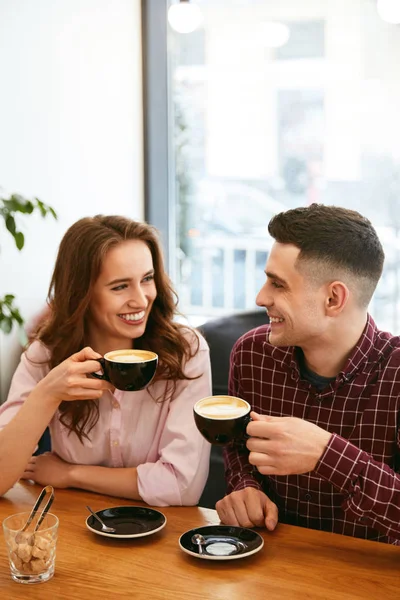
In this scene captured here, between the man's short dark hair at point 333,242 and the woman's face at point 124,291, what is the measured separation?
0.39 meters

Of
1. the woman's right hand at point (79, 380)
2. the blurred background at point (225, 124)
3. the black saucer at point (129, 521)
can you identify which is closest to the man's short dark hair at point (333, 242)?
the woman's right hand at point (79, 380)

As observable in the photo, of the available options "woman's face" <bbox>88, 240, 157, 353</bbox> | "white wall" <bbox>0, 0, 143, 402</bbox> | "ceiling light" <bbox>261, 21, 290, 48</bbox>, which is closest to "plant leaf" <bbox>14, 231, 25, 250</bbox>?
"woman's face" <bbox>88, 240, 157, 353</bbox>

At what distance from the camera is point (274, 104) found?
454 centimetres

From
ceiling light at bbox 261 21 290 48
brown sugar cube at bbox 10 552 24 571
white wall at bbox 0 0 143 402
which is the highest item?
ceiling light at bbox 261 21 290 48

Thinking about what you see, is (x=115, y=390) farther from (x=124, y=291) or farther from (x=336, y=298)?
(x=336, y=298)

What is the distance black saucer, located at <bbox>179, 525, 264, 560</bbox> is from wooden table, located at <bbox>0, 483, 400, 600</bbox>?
2 cm

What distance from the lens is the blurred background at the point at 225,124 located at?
4023 mm

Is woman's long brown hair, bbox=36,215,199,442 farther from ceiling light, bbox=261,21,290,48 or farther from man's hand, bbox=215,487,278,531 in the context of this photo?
ceiling light, bbox=261,21,290,48

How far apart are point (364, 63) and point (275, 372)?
A: 2.81m

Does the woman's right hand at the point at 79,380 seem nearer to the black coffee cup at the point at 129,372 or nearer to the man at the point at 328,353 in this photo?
the black coffee cup at the point at 129,372

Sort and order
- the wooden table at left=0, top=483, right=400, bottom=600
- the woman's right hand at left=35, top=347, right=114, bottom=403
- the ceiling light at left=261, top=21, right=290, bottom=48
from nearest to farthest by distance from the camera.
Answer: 1. the wooden table at left=0, top=483, right=400, bottom=600
2. the woman's right hand at left=35, top=347, right=114, bottom=403
3. the ceiling light at left=261, top=21, right=290, bottom=48

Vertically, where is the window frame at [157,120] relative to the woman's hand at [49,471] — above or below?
above

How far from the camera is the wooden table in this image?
1.40 metres

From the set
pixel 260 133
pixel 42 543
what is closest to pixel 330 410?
pixel 42 543
